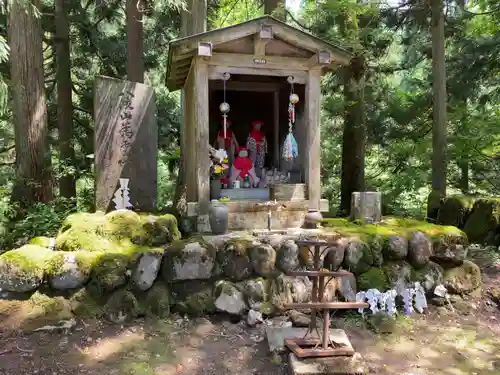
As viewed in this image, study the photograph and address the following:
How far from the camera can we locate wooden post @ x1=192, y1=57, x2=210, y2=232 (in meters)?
5.79

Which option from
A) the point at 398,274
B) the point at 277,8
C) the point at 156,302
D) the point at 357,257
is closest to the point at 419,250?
the point at 398,274

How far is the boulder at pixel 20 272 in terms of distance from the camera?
4281 mm

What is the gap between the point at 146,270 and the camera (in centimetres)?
458

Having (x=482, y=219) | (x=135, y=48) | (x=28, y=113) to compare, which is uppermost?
(x=135, y=48)

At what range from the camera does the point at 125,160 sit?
630 centimetres

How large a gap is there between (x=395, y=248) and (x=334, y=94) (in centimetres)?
712

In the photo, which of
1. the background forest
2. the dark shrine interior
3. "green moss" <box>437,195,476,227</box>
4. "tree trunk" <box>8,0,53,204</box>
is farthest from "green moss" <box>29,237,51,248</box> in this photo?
"green moss" <box>437,195,476,227</box>

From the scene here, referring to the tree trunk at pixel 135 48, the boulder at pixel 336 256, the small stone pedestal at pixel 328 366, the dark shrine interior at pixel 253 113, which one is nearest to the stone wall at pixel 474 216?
the dark shrine interior at pixel 253 113

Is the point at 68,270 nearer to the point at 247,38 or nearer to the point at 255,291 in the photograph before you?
the point at 255,291

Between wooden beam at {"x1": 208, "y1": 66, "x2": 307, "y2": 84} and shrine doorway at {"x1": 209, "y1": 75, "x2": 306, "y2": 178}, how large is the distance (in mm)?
854

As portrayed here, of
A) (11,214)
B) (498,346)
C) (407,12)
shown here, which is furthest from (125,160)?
(407,12)

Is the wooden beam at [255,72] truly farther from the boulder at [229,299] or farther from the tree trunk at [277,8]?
the boulder at [229,299]

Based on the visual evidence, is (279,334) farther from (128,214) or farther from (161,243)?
(128,214)

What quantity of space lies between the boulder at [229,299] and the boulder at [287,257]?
0.62 m
